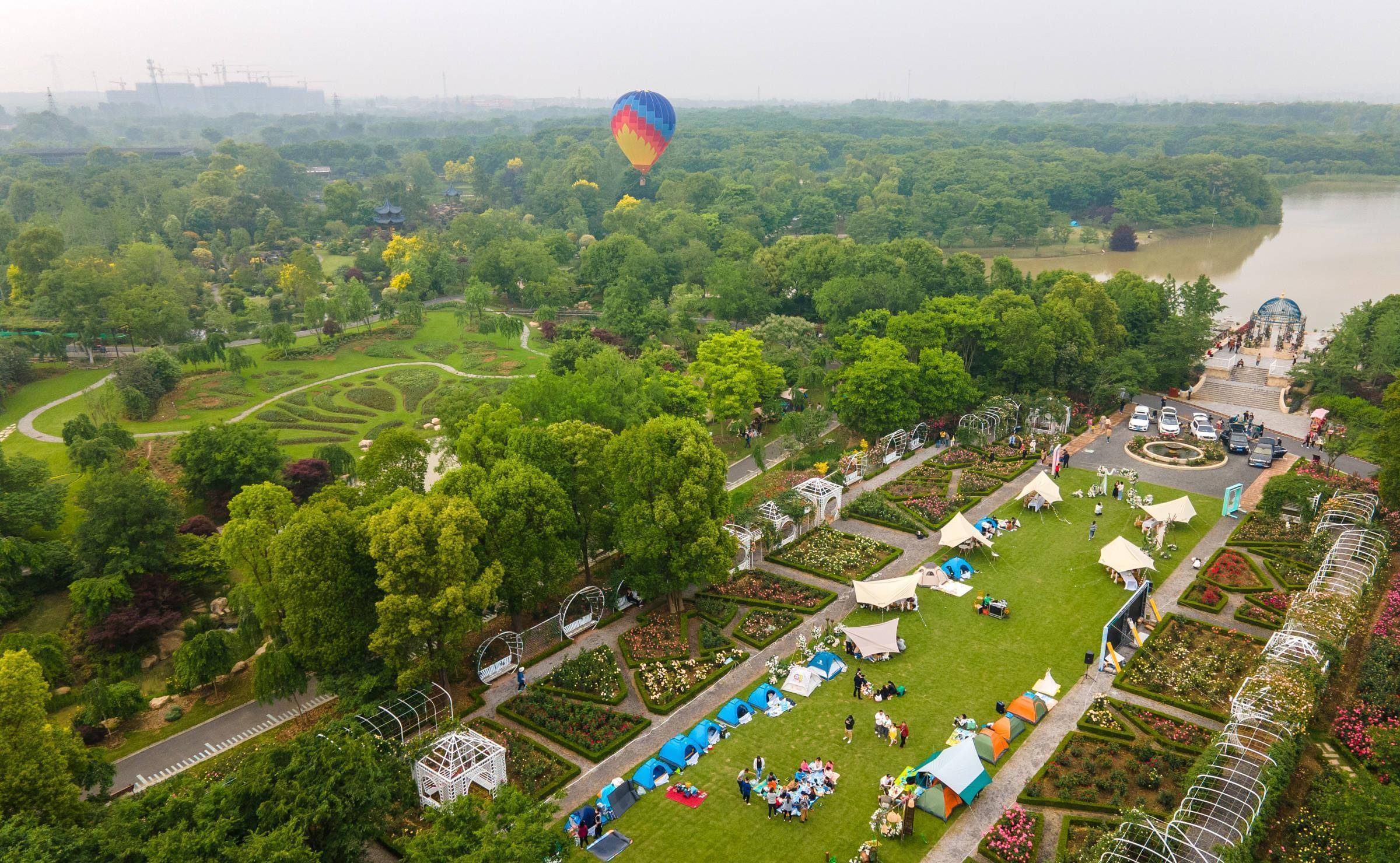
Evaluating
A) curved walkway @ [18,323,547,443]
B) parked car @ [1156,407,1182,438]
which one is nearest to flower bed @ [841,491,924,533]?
parked car @ [1156,407,1182,438]

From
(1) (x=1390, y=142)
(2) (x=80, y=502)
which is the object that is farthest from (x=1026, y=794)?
(1) (x=1390, y=142)

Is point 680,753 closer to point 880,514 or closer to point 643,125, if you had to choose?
point 880,514

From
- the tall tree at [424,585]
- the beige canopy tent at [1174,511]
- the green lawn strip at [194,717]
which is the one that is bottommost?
the green lawn strip at [194,717]

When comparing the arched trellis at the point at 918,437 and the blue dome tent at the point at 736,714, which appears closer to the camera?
the blue dome tent at the point at 736,714

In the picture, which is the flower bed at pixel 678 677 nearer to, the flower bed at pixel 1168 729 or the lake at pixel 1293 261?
the flower bed at pixel 1168 729

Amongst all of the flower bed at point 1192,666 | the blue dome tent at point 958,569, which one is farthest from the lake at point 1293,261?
the blue dome tent at point 958,569

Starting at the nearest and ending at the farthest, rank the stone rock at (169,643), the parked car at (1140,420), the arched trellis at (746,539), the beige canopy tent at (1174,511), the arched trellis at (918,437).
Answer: the stone rock at (169,643) < the arched trellis at (746,539) < the beige canopy tent at (1174,511) < the arched trellis at (918,437) < the parked car at (1140,420)

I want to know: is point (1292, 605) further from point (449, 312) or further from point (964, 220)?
point (964, 220)

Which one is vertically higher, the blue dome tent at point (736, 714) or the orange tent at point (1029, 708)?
the orange tent at point (1029, 708)
